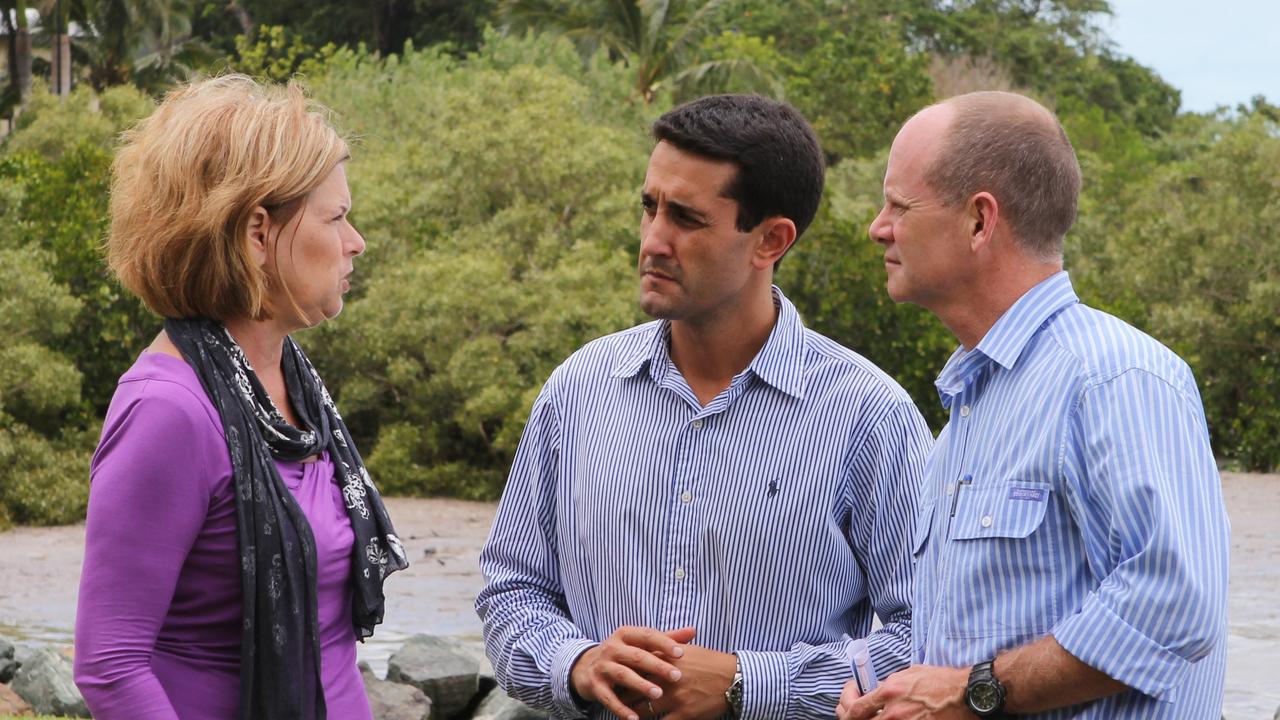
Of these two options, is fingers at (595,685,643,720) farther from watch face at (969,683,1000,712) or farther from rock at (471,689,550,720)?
rock at (471,689,550,720)

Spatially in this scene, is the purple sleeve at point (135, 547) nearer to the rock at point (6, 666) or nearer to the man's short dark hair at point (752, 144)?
the man's short dark hair at point (752, 144)

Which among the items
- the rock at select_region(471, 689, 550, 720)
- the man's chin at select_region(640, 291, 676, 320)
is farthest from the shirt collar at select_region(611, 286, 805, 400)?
the rock at select_region(471, 689, 550, 720)

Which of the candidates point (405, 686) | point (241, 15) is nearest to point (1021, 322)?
point (405, 686)

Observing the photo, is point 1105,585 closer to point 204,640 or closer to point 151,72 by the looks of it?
point 204,640

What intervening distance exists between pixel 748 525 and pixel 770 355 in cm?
34

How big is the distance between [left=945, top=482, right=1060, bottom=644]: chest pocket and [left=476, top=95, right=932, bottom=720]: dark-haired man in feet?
1.58

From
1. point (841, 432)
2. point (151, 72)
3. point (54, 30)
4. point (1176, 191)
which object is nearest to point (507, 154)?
point (1176, 191)

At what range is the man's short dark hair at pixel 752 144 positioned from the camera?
9.56 ft

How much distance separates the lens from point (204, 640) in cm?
251

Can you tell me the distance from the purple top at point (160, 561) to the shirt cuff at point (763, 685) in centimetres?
89

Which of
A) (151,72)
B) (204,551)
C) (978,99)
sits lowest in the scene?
(151,72)

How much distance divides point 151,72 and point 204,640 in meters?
37.9

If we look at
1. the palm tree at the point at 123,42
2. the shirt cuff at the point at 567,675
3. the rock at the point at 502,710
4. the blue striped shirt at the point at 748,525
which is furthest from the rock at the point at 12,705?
the palm tree at the point at 123,42

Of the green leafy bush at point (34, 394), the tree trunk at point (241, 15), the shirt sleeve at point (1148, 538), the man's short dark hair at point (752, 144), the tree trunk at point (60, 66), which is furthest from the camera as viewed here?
the tree trunk at point (241, 15)
